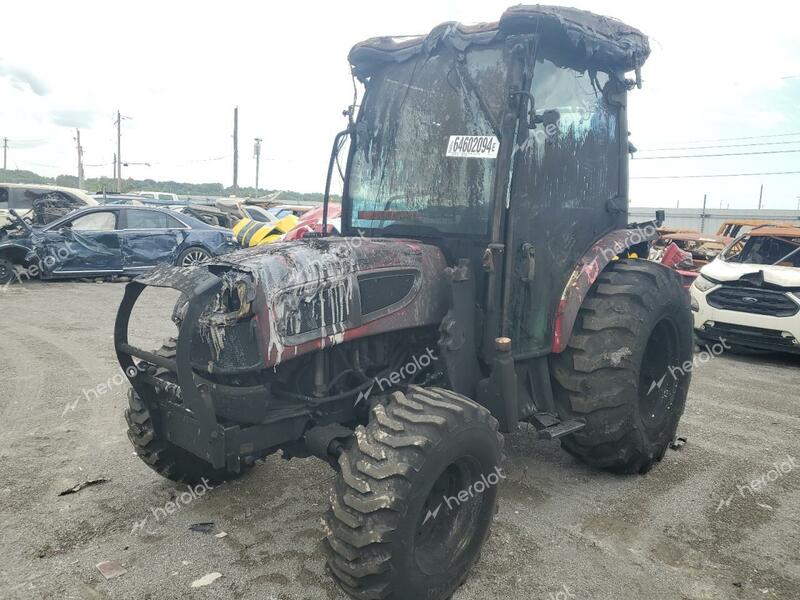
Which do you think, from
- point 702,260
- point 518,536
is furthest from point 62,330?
point 702,260

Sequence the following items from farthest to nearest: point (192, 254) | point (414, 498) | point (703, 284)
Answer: point (192, 254) < point (703, 284) < point (414, 498)

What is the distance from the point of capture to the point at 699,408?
6105 mm

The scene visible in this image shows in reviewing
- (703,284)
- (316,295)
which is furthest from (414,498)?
(703,284)

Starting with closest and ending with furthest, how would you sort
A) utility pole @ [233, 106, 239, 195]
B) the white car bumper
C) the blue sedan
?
1. the white car bumper
2. the blue sedan
3. utility pole @ [233, 106, 239, 195]

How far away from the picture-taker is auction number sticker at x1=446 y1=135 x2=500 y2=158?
360 cm

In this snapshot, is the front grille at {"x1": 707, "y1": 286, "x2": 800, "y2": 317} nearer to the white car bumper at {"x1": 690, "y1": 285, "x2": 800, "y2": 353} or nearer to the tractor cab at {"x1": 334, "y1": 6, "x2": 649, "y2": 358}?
the white car bumper at {"x1": 690, "y1": 285, "x2": 800, "y2": 353}

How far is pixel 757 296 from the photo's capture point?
835 cm

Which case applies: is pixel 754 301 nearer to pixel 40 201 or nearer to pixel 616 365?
pixel 616 365

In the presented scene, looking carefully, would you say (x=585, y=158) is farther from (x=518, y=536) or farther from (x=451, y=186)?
(x=518, y=536)

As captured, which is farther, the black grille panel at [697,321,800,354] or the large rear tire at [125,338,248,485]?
the black grille panel at [697,321,800,354]

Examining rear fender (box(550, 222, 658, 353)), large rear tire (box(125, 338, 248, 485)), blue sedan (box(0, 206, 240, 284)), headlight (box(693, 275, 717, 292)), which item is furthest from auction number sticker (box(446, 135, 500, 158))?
blue sedan (box(0, 206, 240, 284))

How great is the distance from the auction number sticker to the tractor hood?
1.94ft

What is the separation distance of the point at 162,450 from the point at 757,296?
7652mm

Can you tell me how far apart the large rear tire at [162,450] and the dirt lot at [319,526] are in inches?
5.1
